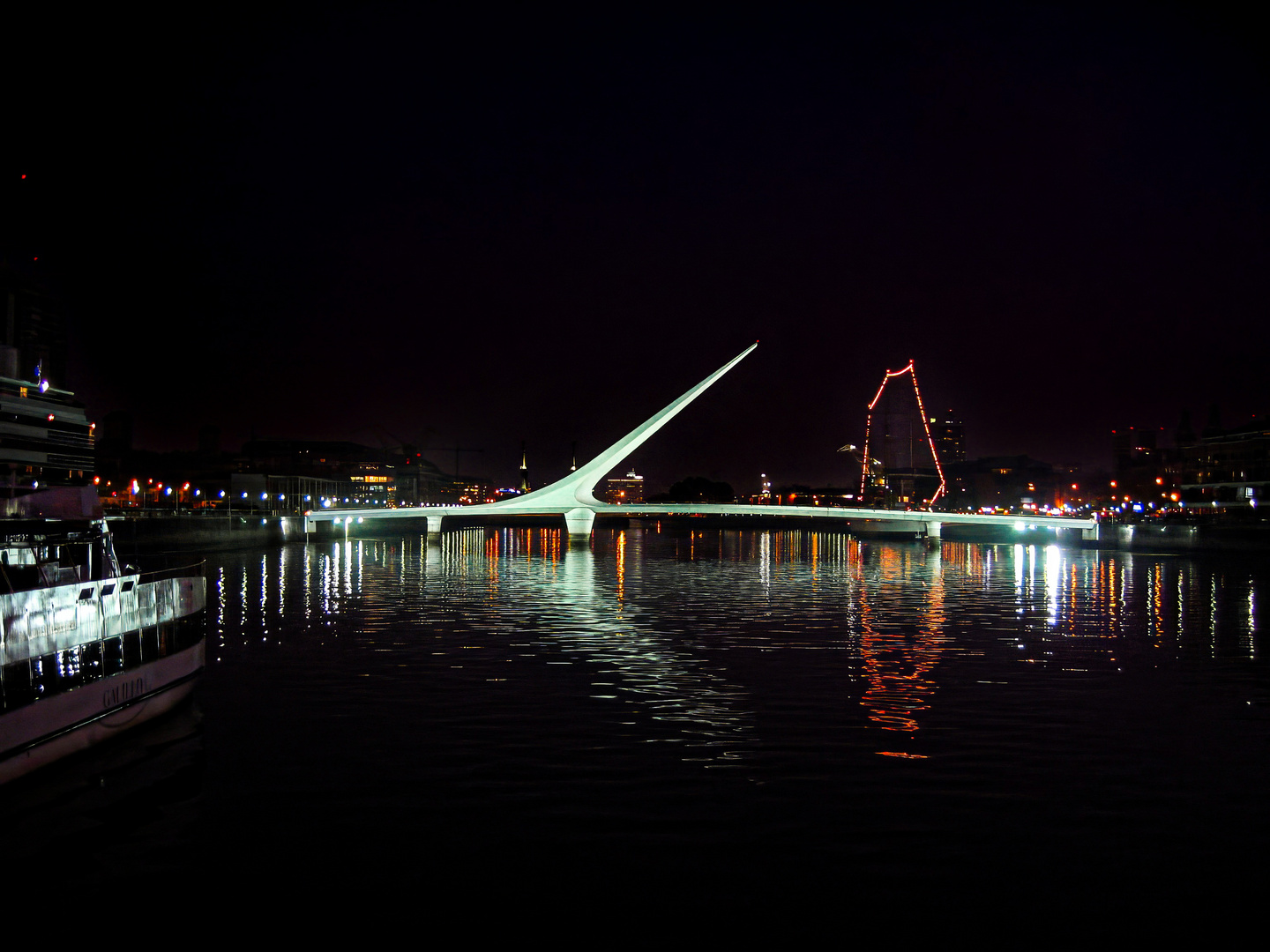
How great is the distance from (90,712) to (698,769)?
23.5ft

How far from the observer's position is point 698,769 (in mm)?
12070

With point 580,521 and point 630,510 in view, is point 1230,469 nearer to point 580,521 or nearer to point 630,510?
point 630,510

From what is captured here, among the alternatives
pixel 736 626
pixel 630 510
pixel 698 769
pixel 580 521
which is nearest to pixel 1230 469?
pixel 630 510

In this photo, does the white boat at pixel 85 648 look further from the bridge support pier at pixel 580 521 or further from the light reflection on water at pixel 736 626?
the bridge support pier at pixel 580 521

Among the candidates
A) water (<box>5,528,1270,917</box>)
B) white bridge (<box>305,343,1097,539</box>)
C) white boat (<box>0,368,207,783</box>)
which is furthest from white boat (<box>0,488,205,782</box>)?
white bridge (<box>305,343,1097,539</box>)

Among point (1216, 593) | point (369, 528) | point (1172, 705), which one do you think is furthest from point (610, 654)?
point (369, 528)

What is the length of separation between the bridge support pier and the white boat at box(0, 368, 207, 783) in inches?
3371

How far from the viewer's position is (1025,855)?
9109 mm

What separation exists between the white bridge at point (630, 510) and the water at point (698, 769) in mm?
62503

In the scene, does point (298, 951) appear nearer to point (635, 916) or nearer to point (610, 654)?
point (635, 916)

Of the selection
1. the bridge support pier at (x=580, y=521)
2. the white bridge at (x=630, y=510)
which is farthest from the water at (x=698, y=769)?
the bridge support pier at (x=580, y=521)

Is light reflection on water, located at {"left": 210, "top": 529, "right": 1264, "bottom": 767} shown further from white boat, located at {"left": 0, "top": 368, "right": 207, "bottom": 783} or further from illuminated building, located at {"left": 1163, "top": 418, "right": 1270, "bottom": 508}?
illuminated building, located at {"left": 1163, "top": 418, "right": 1270, "bottom": 508}

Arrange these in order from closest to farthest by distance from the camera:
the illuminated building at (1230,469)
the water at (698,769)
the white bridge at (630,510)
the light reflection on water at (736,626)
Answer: the water at (698,769) → the light reflection on water at (736,626) → the white bridge at (630,510) → the illuminated building at (1230,469)

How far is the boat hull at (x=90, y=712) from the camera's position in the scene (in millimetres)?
10719
